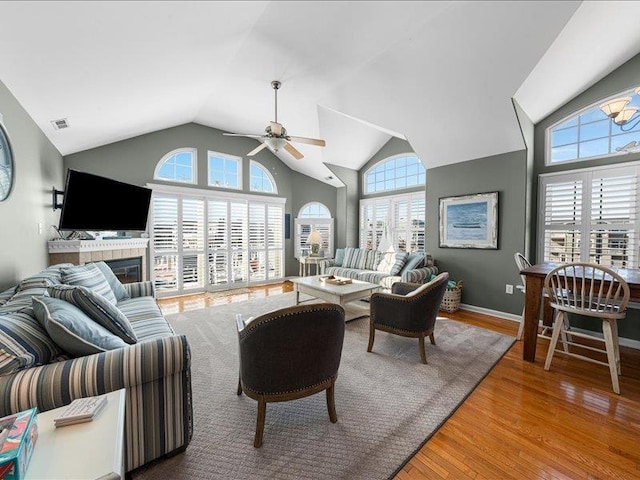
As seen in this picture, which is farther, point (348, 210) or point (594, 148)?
point (348, 210)

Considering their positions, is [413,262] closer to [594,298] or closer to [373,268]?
[373,268]

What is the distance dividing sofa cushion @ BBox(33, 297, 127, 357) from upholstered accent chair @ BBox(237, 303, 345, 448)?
73 cm

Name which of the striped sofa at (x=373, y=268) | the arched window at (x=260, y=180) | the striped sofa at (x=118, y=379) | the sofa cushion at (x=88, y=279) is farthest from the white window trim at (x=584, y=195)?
the sofa cushion at (x=88, y=279)

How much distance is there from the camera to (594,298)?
2.67 metres

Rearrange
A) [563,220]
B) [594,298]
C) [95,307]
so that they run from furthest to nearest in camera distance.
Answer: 1. [563,220]
2. [594,298]
3. [95,307]

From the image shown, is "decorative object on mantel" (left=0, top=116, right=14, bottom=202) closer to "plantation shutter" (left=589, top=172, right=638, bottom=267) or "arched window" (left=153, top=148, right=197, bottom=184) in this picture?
"arched window" (left=153, top=148, right=197, bottom=184)

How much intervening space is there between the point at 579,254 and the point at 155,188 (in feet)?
22.0

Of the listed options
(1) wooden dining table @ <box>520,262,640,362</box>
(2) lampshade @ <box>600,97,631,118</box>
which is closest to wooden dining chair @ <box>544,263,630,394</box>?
(1) wooden dining table @ <box>520,262,640,362</box>

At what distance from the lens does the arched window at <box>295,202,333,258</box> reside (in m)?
6.93

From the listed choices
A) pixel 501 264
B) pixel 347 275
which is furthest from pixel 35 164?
pixel 501 264

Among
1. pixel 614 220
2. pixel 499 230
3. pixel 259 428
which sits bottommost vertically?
pixel 259 428

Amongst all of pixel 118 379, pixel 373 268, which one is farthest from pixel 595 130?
pixel 118 379

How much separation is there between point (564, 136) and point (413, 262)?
269 cm

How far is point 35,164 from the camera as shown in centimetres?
292
